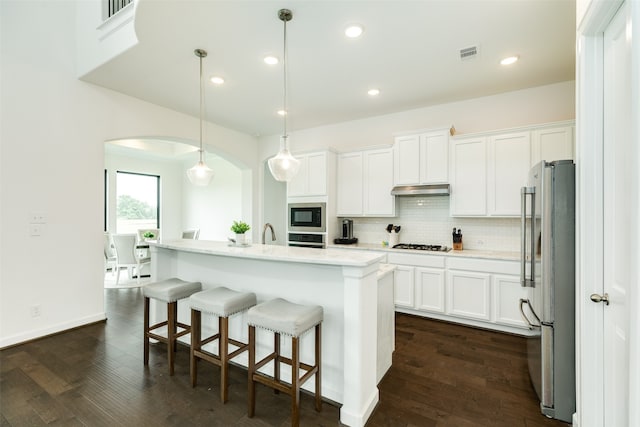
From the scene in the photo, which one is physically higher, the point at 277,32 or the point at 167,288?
the point at 277,32

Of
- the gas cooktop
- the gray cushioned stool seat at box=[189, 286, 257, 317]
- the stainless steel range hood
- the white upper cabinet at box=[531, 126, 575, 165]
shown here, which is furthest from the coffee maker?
the white upper cabinet at box=[531, 126, 575, 165]

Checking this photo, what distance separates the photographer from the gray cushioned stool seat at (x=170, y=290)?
95.7 inches

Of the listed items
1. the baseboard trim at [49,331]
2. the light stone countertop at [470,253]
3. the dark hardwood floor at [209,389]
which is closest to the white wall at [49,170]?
the baseboard trim at [49,331]

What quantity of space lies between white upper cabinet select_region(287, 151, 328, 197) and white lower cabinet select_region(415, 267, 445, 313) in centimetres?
191

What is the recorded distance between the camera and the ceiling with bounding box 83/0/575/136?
2.24 meters

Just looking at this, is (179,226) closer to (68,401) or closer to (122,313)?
(122,313)

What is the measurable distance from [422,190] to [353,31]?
219 cm

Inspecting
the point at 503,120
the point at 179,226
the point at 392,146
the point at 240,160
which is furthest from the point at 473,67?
the point at 179,226

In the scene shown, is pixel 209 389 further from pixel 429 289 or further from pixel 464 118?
pixel 464 118

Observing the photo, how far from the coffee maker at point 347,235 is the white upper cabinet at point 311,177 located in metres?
0.61

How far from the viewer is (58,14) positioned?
3.33 metres

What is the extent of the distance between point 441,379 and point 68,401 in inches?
112

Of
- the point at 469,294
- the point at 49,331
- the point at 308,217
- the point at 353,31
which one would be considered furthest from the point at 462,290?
the point at 49,331

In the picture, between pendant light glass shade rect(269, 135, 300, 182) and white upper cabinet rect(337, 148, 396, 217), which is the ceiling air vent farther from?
pendant light glass shade rect(269, 135, 300, 182)
